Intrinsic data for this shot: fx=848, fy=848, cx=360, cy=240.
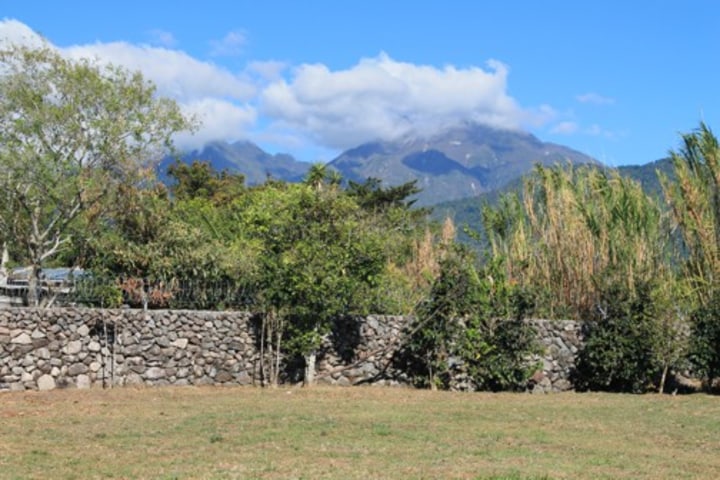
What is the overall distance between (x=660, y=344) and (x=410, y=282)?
5742mm

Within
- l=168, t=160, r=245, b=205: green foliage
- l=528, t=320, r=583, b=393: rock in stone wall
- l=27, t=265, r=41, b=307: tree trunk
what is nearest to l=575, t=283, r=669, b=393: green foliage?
l=528, t=320, r=583, b=393: rock in stone wall

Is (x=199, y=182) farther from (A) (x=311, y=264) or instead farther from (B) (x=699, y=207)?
(B) (x=699, y=207)

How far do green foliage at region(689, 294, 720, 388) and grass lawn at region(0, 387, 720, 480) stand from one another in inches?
52.2

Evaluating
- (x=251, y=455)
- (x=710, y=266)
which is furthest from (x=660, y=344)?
(x=251, y=455)

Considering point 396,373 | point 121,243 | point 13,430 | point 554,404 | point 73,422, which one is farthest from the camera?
point 121,243

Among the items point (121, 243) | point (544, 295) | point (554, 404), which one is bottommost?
point (554, 404)

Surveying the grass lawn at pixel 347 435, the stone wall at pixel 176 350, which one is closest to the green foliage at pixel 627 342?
the stone wall at pixel 176 350

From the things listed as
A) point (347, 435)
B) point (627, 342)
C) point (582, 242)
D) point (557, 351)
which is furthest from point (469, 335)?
point (347, 435)

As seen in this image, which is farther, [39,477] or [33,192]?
[33,192]

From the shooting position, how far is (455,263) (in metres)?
17.2

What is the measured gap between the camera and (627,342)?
17.1m

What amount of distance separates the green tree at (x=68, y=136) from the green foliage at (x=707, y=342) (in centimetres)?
1274

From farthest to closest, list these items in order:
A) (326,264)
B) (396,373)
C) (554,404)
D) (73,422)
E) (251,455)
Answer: (396,373), (326,264), (554,404), (73,422), (251,455)

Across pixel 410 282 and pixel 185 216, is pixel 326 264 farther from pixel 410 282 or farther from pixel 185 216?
pixel 185 216
